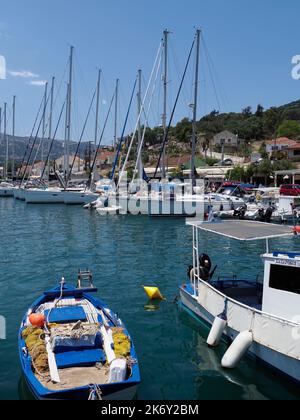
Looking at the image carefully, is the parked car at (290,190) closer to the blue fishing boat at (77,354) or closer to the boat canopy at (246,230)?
the boat canopy at (246,230)

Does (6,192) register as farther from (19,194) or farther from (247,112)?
(247,112)

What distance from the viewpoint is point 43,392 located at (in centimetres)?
859

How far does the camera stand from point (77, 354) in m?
10.3

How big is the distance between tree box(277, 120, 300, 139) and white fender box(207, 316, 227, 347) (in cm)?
11422

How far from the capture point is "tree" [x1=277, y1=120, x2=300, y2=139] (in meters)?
120

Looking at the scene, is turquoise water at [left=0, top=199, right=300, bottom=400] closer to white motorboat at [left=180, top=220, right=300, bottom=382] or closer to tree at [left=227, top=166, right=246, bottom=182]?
white motorboat at [left=180, top=220, right=300, bottom=382]

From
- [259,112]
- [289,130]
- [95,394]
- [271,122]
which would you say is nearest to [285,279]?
[95,394]

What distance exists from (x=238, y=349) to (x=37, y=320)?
17.6 ft

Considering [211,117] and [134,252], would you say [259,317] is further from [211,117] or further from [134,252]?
[211,117]

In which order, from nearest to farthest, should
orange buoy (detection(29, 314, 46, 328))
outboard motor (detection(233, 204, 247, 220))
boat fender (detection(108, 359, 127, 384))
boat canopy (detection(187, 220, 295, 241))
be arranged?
boat fender (detection(108, 359, 127, 384)) → orange buoy (detection(29, 314, 46, 328)) → boat canopy (detection(187, 220, 295, 241)) → outboard motor (detection(233, 204, 247, 220))

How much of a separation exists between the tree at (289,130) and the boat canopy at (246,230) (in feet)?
364

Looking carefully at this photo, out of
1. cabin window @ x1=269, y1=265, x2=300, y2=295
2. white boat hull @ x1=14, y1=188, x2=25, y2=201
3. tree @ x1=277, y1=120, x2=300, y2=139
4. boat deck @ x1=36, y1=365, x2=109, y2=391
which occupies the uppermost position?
tree @ x1=277, y1=120, x2=300, y2=139

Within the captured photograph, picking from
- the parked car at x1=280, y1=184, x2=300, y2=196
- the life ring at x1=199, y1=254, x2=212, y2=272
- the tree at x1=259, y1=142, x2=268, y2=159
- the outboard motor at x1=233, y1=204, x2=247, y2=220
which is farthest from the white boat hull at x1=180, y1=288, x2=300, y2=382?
the tree at x1=259, y1=142, x2=268, y2=159
